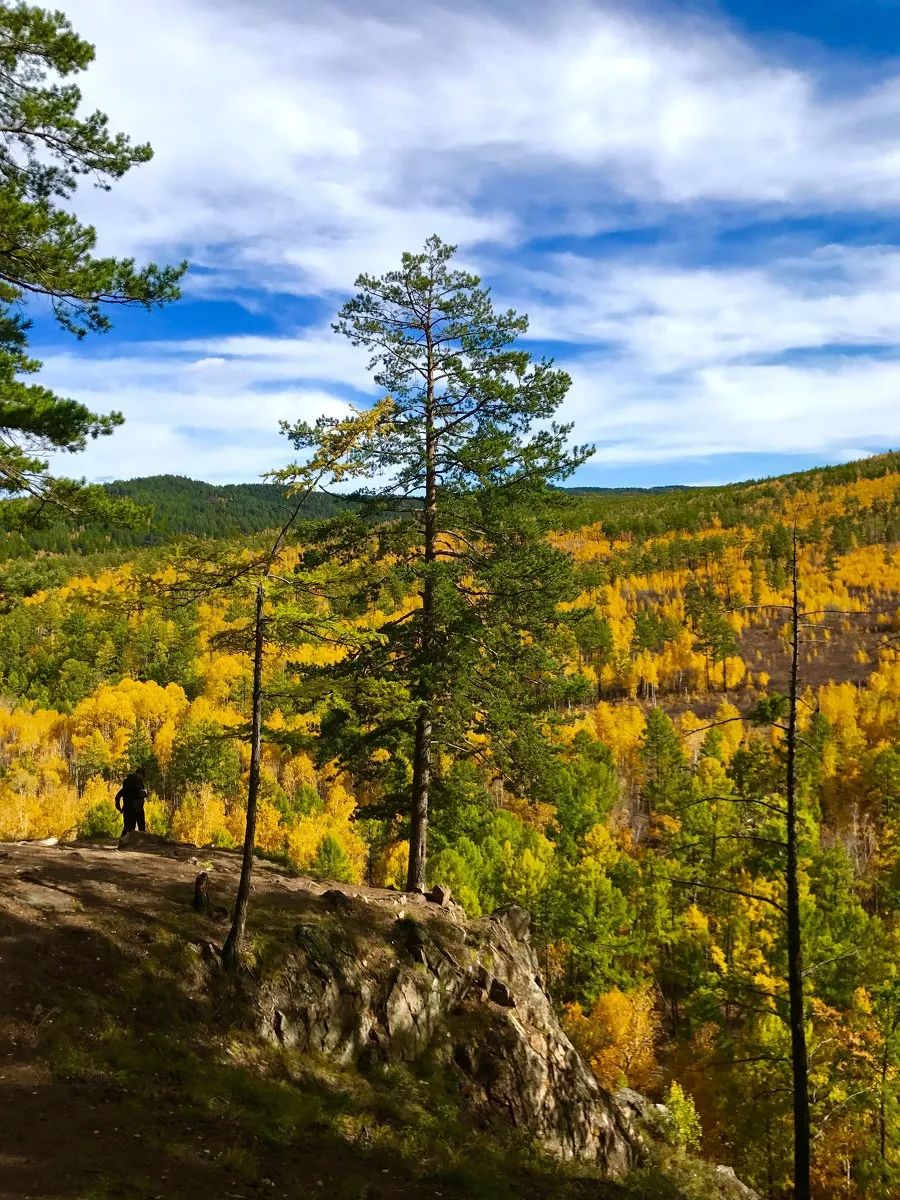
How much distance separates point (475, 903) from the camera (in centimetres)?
3875

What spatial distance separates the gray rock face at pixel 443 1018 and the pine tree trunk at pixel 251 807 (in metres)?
0.85

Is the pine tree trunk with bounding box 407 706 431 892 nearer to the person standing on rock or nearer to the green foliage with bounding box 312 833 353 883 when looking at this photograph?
the person standing on rock

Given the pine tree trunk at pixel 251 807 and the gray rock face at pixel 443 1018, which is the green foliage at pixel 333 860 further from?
the pine tree trunk at pixel 251 807

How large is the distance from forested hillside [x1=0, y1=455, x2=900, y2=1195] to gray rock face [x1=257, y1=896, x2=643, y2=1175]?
321 centimetres

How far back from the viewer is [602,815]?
6166 centimetres

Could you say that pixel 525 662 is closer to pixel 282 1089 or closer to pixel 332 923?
pixel 332 923

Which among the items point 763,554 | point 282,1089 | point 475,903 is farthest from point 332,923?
A: point 763,554

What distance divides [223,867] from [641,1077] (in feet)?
92.8

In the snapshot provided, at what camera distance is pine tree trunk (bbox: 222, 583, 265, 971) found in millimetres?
11219

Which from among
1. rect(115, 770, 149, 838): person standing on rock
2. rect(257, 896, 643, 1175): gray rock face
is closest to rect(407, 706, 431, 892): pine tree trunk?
rect(257, 896, 643, 1175): gray rock face

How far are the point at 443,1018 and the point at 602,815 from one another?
5091 cm

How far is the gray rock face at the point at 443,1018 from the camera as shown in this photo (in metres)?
12.3

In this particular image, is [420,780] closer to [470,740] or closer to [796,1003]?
[470,740]

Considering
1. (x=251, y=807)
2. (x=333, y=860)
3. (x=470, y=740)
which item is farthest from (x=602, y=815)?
(x=251, y=807)
